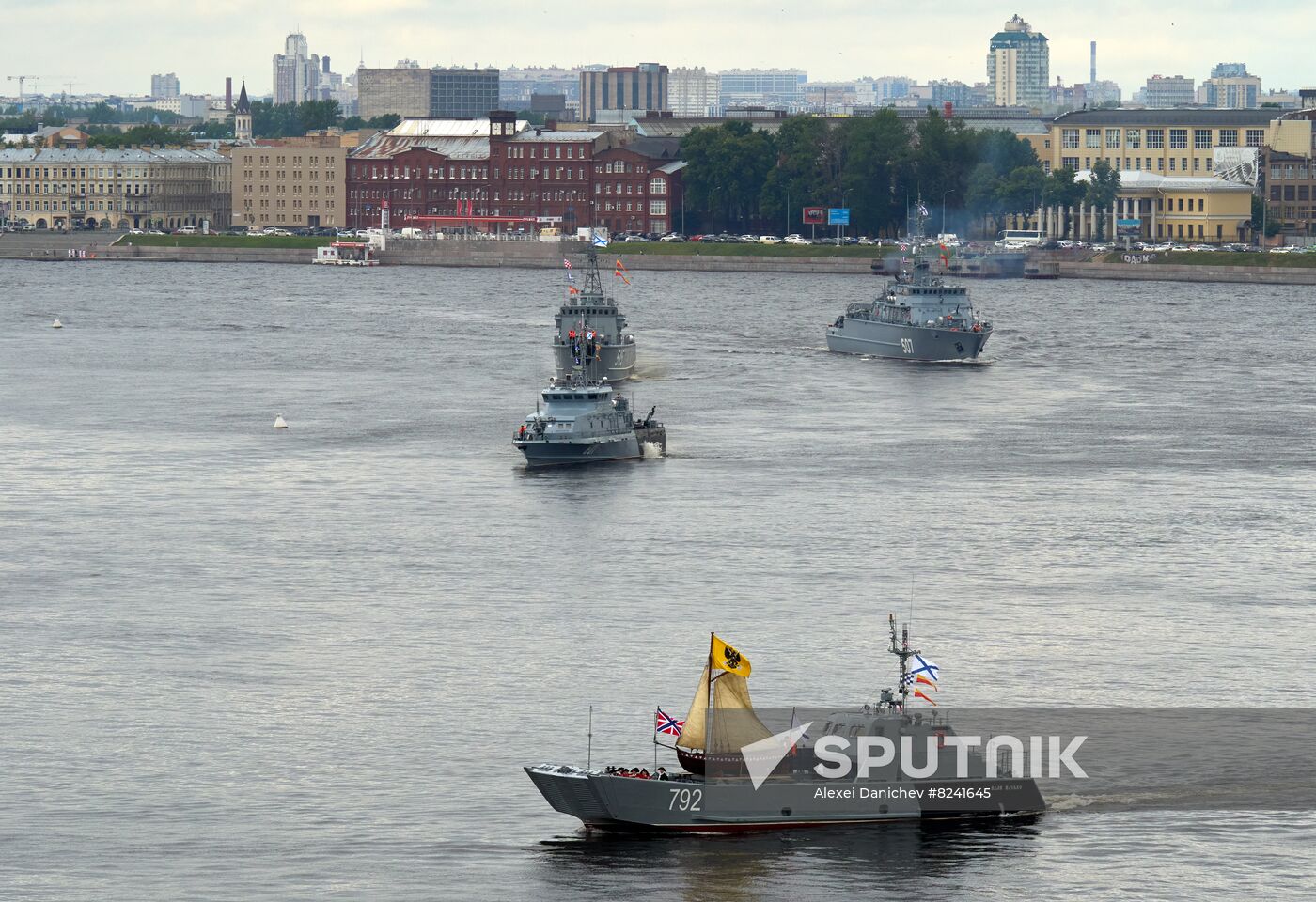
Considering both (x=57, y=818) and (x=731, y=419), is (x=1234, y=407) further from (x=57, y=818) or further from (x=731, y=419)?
(x=57, y=818)

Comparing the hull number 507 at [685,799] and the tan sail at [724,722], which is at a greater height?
the tan sail at [724,722]

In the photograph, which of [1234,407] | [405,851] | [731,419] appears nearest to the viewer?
[405,851]

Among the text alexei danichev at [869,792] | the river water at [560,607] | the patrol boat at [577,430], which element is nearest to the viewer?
the river water at [560,607]

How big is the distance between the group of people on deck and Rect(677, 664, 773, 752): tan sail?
0.63 meters

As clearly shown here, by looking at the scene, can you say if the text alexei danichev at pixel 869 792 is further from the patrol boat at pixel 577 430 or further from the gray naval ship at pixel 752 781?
the patrol boat at pixel 577 430

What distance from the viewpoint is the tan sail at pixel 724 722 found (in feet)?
135

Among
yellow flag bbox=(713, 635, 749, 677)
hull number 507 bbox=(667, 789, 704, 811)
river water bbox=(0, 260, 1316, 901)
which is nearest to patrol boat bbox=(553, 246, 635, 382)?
river water bbox=(0, 260, 1316, 901)

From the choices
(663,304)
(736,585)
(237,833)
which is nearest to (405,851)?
(237,833)

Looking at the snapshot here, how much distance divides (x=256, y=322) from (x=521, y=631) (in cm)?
11017

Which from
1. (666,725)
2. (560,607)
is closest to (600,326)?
(560,607)

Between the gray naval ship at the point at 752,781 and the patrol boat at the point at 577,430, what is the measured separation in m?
43.2

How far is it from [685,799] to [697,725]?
1.29 m

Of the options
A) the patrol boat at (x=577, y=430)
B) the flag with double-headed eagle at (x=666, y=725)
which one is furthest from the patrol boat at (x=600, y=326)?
the flag with double-headed eagle at (x=666, y=725)

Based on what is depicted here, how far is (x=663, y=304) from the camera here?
18062 cm
